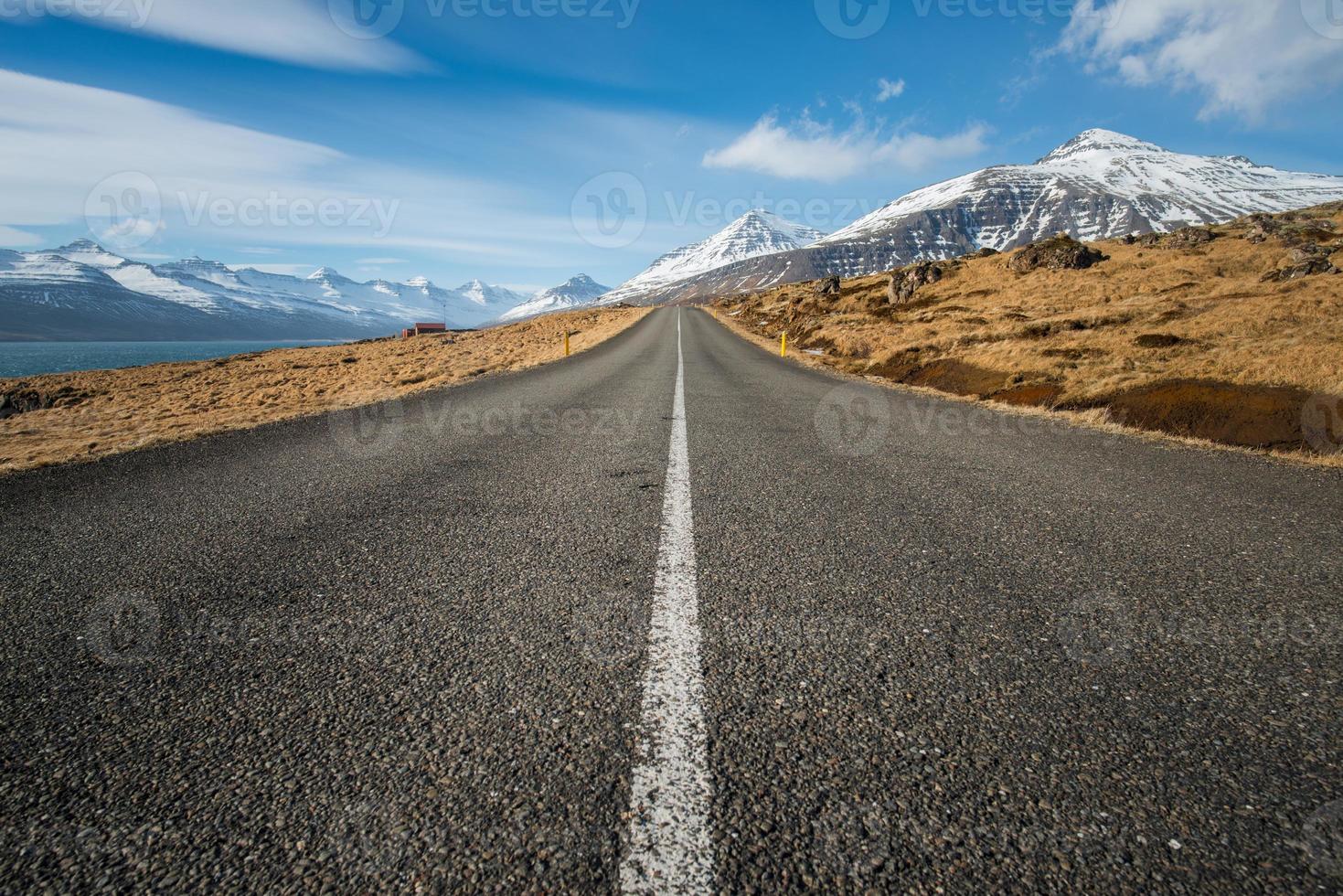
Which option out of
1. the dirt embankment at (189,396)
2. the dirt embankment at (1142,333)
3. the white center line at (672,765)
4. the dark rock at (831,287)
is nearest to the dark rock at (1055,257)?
the dirt embankment at (1142,333)

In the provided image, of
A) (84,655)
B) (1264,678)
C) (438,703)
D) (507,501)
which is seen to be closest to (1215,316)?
→ (1264,678)

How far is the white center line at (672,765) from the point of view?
4.95 ft

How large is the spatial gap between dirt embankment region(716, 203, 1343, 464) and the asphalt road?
13.8ft

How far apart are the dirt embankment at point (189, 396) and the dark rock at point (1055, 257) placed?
28102mm

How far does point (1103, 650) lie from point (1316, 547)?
9.09 ft

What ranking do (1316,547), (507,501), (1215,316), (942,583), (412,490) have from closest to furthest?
(942,583)
(1316,547)
(507,501)
(412,490)
(1215,316)

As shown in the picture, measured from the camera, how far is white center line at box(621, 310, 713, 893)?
151 centimetres

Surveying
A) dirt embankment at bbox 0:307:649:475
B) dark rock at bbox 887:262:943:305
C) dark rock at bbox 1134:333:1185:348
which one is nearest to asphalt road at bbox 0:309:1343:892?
dirt embankment at bbox 0:307:649:475

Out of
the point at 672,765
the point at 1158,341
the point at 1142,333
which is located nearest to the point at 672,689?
the point at 672,765

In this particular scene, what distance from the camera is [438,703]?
7.23ft

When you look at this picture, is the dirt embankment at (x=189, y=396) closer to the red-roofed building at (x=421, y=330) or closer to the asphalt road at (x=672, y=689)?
the asphalt road at (x=672, y=689)

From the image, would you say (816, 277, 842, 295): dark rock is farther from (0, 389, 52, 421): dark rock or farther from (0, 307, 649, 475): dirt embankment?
(0, 389, 52, 421): dark rock

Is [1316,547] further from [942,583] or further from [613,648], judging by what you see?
[613,648]

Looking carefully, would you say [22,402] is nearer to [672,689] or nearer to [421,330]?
[672,689]
